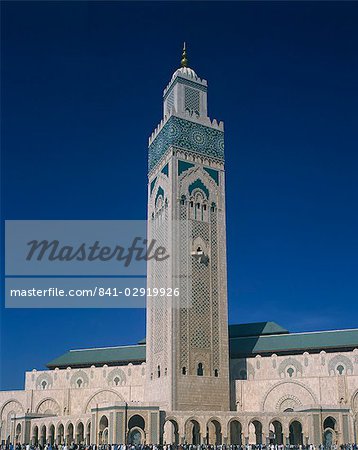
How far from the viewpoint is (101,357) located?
40281mm

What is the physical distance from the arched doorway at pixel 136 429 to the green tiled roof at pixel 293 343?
912 cm

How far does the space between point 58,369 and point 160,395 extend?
11.9 m

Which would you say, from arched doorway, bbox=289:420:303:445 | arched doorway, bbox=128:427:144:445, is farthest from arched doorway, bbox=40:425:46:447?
arched doorway, bbox=289:420:303:445

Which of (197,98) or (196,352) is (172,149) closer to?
(197,98)

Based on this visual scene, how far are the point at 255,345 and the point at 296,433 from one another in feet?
20.8

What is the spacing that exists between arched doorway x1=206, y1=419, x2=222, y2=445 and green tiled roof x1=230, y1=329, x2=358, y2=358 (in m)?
6.26

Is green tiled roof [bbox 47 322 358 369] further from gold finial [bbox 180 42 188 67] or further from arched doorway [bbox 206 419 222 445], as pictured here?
gold finial [bbox 180 42 188 67]

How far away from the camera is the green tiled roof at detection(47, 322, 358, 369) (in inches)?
1358

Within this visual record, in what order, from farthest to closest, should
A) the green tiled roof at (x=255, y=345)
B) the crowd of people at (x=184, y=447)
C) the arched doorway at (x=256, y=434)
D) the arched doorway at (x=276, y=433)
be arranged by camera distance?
1. the green tiled roof at (x=255, y=345)
2. the arched doorway at (x=276, y=433)
3. the arched doorway at (x=256, y=434)
4. the crowd of people at (x=184, y=447)

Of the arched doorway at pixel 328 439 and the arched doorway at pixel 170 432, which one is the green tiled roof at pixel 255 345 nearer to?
the arched doorway at pixel 328 439

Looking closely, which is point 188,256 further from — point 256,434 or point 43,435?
point 43,435

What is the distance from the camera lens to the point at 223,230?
35.1 m

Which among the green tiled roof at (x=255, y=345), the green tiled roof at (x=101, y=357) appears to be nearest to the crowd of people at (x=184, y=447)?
the green tiled roof at (x=255, y=345)

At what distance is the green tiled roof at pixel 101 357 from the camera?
38.7 m
